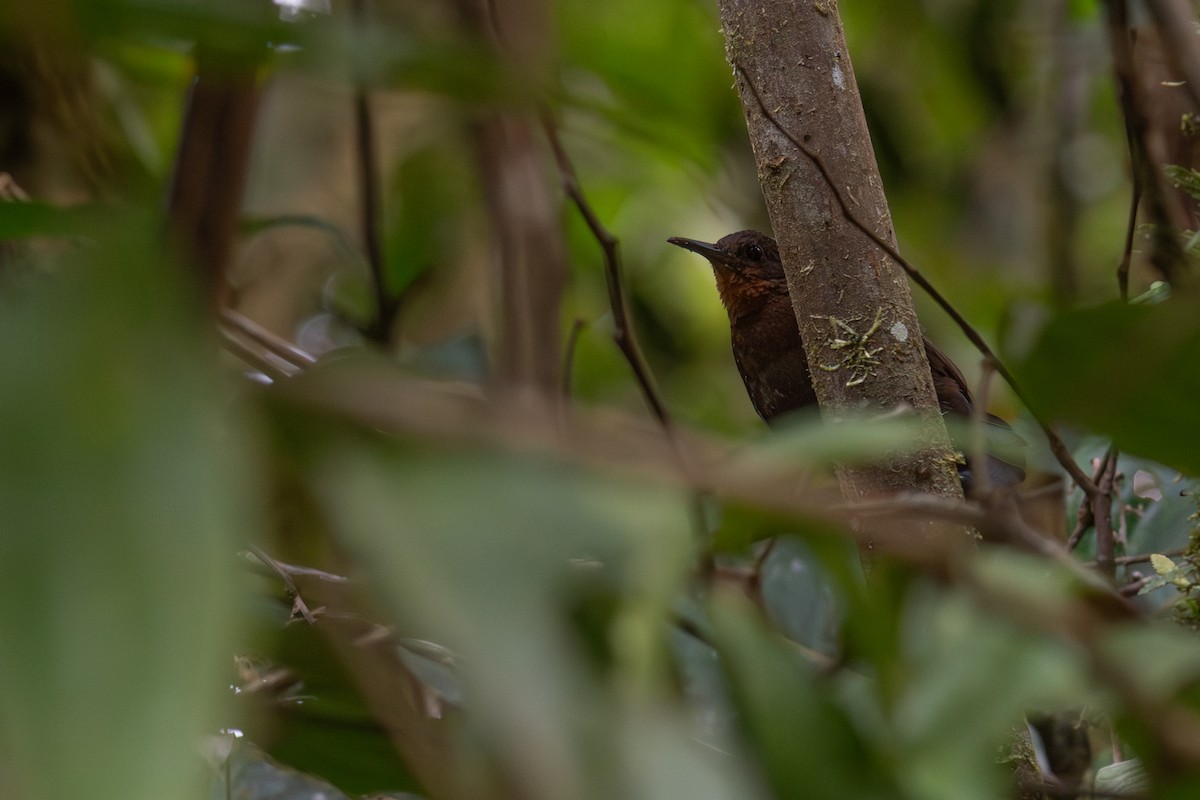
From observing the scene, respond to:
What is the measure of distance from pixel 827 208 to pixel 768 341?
1.66 m

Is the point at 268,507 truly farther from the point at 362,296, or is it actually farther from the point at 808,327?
the point at 362,296

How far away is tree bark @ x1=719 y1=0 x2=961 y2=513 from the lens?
68.5 inches

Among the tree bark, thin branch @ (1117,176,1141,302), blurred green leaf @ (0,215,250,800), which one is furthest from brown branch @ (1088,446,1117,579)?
blurred green leaf @ (0,215,250,800)

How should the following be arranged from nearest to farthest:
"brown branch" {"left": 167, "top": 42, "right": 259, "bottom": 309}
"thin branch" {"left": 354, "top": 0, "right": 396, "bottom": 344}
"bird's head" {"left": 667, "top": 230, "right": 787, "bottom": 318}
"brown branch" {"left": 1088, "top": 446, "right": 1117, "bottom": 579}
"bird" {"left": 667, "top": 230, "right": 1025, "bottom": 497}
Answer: "brown branch" {"left": 167, "top": 42, "right": 259, "bottom": 309}
"brown branch" {"left": 1088, "top": 446, "right": 1117, "bottom": 579}
"thin branch" {"left": 354, "top": 0, "right": 396, "bottom": 344}
"bird" {"left": 667, "top": 230, "right": 1025, "bottom": 497}
"bird's head" {"left": 667, "top": 230, "right": 787, "bottom": 318}

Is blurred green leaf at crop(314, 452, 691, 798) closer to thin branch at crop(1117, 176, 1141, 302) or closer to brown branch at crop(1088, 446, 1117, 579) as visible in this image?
brown branch at crop(1088, 446, 1117, 579)

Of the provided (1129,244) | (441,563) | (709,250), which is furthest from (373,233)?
(441,563)

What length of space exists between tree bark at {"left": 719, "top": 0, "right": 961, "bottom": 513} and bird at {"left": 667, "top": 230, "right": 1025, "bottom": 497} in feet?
4.27

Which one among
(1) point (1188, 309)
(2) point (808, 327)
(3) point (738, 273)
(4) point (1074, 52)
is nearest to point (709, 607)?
(1) point (1188, 309)

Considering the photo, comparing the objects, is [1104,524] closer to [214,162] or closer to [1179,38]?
[1179,38]

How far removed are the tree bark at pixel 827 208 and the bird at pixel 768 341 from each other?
4.27 feet

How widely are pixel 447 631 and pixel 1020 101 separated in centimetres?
576

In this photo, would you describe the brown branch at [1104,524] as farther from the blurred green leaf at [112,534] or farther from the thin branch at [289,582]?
the blurred green leaf at [112,534]

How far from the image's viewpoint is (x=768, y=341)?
346 centimetres

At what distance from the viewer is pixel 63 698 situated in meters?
0.67
